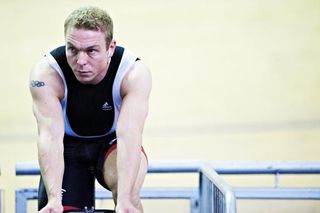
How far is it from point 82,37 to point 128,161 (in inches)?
17.2

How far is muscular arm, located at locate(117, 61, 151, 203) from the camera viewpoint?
1.70 metres

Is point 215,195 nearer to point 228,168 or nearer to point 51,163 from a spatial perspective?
point 51,163

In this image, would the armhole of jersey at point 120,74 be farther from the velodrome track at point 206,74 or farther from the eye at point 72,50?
the velodrome track at point 206,74

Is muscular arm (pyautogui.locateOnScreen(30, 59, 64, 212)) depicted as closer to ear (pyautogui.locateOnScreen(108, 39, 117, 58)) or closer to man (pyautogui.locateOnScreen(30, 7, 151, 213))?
man (pyautogui.locateOnScreen(30, 7, 151, 213))

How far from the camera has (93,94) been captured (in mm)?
1847

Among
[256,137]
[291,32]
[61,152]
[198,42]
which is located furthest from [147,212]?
[61,152]

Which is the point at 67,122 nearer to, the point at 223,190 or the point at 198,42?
the point at 223,190

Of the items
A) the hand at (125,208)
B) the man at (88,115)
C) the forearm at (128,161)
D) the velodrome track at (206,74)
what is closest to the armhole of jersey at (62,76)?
the man at (88,115)

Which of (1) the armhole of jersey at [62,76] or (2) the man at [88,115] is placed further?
(1) the armhole of jersey at [62,76]

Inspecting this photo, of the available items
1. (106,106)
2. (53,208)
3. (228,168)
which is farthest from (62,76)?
(228,168)

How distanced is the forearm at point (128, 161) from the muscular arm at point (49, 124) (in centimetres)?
23

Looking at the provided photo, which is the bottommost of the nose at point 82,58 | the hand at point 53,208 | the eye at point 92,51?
the hand at point 53,208

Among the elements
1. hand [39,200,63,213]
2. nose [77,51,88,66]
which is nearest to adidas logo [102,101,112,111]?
nose [77,51,88,66]

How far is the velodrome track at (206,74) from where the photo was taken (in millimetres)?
4336
